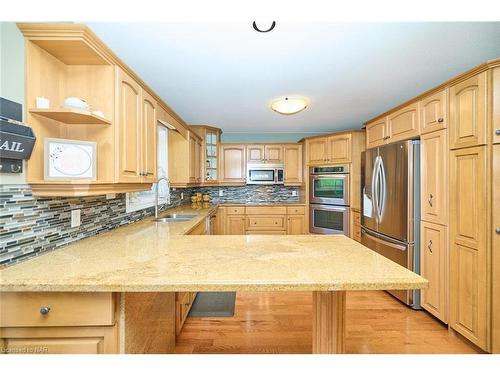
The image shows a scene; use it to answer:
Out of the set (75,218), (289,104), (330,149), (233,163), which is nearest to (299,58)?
(289,104)

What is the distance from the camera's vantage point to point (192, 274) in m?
0.97

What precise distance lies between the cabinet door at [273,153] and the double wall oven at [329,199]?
665 mm

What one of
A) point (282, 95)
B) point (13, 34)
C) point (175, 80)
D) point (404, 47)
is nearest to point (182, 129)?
point (175, 80)

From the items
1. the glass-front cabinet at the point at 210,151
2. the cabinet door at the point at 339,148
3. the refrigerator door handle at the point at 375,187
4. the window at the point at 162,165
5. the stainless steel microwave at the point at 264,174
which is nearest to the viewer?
the refrigerator door handle at the point at 375,187

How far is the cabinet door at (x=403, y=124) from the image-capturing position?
2.34 m

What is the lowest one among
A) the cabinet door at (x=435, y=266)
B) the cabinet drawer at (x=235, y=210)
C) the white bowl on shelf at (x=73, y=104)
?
the cabinet door at (x=435, y=266)

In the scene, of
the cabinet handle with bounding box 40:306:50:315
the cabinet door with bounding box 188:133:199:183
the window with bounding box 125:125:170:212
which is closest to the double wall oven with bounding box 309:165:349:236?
the cabinet door with bounding box 188:133:199:183

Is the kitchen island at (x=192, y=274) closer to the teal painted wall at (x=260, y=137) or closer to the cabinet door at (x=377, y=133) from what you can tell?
the cabinet door at (x=377, y=133)

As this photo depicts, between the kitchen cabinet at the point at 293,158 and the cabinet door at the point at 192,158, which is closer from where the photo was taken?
the cabinet door at the point at 192,158

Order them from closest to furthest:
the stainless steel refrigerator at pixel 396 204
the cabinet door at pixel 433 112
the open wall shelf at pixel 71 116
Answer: the open wall shelf at pixel 71 116 → the cabinet door at pixel 433 112 → the stainless steel refrigerator at pixel 396 204

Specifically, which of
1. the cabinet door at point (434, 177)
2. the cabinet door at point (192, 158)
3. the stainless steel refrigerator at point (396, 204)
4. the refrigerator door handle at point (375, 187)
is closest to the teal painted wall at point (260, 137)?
the cabinet door at point (192, 158)

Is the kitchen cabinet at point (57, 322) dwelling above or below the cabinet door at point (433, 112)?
below

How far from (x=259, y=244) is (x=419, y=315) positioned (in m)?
2.01

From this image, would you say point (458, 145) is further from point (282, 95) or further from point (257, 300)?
point (257, 300)
